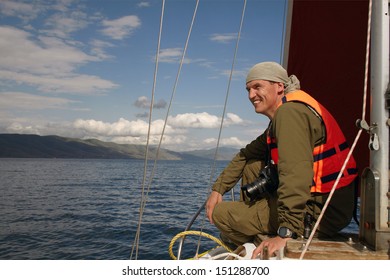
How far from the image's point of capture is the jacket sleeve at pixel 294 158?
2.17 meters

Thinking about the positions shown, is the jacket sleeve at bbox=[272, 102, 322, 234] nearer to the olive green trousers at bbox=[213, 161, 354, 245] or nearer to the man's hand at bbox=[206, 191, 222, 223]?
the olive green trousers at bbox=[213, 161, 354, 245]

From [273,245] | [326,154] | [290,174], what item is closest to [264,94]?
[326,154]

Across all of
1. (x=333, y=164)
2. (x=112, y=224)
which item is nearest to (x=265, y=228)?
(x=333, y=164)

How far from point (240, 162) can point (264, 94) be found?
101 centimetres

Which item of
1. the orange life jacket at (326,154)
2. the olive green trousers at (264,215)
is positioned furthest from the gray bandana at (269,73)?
the olive green trousers at (264,215)

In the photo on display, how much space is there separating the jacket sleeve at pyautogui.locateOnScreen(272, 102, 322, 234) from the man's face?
11.2 inches

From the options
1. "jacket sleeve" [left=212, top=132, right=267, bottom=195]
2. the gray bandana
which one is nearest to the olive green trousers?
"jacket sleeve" [left=212, top=132, right=267, bottom=195]

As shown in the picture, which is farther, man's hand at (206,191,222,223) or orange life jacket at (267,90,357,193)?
man's hand at (206,191,222,223)

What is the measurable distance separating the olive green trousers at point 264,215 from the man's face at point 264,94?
0.61 m

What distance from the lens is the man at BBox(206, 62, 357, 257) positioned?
220 cm

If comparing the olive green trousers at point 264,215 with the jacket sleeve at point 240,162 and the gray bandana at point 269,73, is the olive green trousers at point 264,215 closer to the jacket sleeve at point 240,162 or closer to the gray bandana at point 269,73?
the jacket sleeve at point 240,162

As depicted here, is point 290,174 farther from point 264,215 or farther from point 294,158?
point 264,215

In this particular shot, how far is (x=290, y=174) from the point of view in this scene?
2186mm
